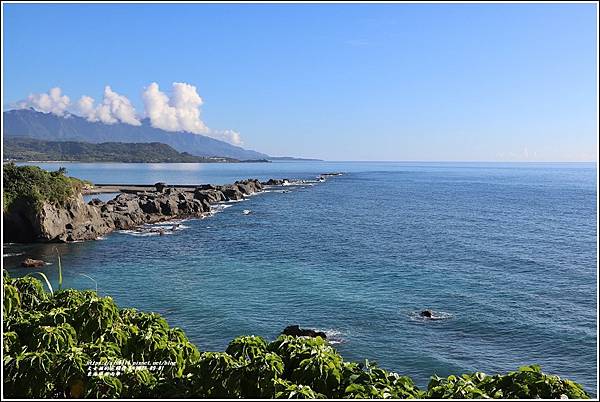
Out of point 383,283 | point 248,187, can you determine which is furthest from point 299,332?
point 248,187

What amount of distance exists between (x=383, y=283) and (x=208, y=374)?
105 ft

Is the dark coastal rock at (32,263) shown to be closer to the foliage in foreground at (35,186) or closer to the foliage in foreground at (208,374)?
the foliage in foreground at (35,186)

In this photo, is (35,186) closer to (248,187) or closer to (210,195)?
(210,195)

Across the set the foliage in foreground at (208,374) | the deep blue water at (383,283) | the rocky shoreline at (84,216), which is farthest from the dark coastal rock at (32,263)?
the foliage in foreground at (208,374)

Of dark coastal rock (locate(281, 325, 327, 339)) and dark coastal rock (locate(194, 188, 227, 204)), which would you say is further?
dark coastal rock (locate(194, 188, 227, 204))

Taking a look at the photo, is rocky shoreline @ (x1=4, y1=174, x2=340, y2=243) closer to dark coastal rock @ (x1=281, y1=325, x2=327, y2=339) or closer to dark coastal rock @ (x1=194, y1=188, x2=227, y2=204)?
dark coastal rock @ (x1=194, y1=188, x2=227, y2=204)

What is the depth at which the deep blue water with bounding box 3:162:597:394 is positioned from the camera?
28984mm

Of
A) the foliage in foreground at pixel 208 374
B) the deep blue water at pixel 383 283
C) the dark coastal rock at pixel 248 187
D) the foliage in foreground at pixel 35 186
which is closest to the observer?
the foliage in foreground at pixel 208 374

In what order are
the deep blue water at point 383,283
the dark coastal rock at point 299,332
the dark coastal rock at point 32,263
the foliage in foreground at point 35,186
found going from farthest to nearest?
the foliage in foreground at point 35,186
the dark coastal rock at point 32,263
the deep blue water at point 383,283
the dark coastal rock at point 299,332

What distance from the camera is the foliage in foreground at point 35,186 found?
183 feet

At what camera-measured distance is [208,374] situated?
32.7 ft

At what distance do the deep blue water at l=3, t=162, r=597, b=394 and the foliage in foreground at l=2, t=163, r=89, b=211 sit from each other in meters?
5.40

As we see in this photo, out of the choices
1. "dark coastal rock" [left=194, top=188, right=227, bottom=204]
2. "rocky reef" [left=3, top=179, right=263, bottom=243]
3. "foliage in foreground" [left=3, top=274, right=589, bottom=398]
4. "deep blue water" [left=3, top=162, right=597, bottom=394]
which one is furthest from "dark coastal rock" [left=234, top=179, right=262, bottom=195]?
"foliage in foreground" [left=3, top=274, right=589, bottom=398]

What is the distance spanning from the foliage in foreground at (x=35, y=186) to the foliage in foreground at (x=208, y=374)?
4853 cm
